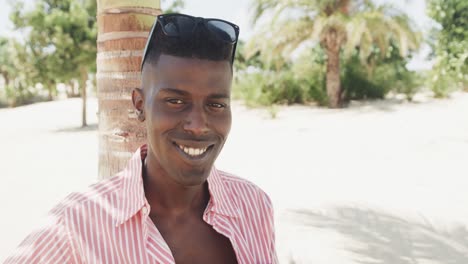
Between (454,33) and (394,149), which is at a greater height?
(454,33)

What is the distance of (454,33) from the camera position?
12625 millimetres

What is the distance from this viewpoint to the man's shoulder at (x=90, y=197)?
131 centimetres

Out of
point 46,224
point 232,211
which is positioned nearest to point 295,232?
point 232,211

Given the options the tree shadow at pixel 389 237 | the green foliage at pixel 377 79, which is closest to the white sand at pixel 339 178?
the tree shadow at pixel 389 237

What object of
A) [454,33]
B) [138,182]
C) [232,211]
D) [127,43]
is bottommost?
[232,211]

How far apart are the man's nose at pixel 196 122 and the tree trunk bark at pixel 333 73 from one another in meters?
16.6

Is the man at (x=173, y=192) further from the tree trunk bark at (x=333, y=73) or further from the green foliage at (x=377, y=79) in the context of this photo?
the green foliage at (x=377, y=79)

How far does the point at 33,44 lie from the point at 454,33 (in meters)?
14.7

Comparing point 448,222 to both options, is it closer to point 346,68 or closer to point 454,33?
point 454,33

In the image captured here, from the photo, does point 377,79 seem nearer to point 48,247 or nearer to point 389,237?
point 389,237

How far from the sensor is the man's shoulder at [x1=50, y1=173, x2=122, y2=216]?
1312mm

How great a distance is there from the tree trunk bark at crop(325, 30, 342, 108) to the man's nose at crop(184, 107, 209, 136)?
16.6m

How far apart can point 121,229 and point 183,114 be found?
1.33 feet

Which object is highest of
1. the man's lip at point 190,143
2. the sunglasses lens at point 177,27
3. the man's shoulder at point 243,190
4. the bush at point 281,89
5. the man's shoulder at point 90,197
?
the sunglasses lens at point 177,27
